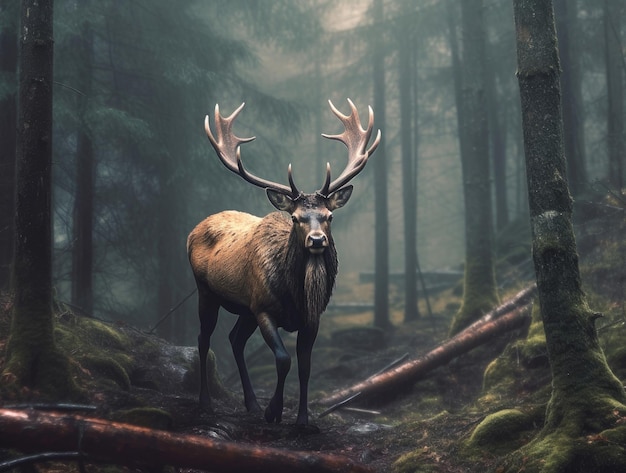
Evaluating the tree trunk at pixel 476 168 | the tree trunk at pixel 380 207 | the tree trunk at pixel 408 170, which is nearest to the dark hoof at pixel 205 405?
the tree trunk at pixel 476 168

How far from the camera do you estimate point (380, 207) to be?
23.2 m

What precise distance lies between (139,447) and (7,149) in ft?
26.2

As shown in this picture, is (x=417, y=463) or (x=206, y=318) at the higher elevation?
(x=206, y=318)

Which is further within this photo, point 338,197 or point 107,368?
point 107,368

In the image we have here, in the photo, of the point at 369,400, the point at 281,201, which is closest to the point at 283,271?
the point at 281,201

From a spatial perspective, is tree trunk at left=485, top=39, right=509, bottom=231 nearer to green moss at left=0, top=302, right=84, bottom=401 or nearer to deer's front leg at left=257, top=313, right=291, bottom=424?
deer's front leg at left=257, top=313, right=291, bottom=424

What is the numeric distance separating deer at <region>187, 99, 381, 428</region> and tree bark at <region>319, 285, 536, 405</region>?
313 cm

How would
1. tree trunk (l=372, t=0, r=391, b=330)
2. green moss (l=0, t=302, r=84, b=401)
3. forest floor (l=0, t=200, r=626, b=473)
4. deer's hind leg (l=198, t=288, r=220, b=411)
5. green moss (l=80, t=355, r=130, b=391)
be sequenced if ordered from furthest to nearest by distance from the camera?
tree trunk (l=372, t=0, r=391, b=330), deer's hind leg (l=198, t=288, r=220, b=411), green moss (l=80, t=355, r=130, b=391), green moss (l=0, t=302, r=84, b=401), forest floor (l=0, t=200, r=626, b=473)

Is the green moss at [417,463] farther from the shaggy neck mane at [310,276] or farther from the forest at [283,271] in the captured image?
the shaggy neck mane at [310,276]

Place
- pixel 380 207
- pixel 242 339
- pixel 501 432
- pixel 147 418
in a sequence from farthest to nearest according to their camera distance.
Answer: pixel 380 207 → pixel 242 339 → pixel 501 432 → pixel 147 418

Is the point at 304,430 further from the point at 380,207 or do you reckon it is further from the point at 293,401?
the point at 380,207

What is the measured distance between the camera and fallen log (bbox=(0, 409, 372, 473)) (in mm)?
5059

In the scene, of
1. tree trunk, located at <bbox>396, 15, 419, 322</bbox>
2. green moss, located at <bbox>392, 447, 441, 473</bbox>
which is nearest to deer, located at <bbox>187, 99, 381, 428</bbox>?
green moss, located at <bbox>392, 447, 441, 473</bbox>

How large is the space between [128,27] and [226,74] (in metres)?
3.52
